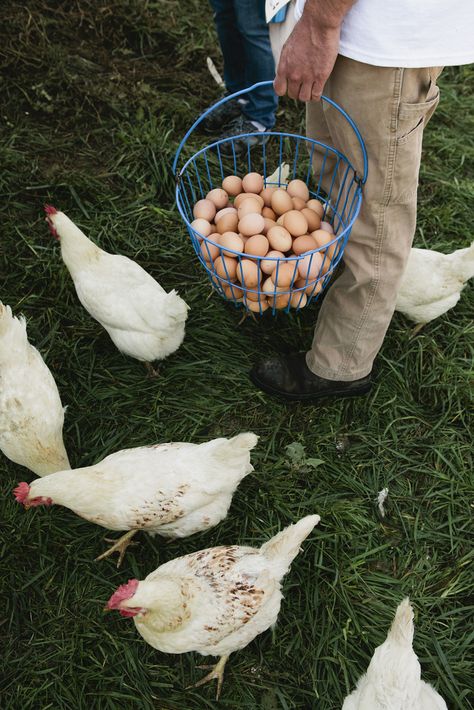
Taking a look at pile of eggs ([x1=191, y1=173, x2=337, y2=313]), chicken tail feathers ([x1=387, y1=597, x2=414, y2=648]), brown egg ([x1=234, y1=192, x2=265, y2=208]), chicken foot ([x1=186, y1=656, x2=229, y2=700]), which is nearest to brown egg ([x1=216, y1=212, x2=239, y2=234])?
pile of eggs ([x1=191, y1=173, x2=337, y2=313])

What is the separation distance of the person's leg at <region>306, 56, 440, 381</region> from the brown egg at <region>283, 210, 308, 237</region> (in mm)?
206

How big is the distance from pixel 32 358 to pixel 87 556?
0.94 meters

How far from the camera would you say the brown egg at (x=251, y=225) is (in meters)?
2.17

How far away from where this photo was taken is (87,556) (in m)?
2.37

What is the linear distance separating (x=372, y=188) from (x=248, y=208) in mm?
565

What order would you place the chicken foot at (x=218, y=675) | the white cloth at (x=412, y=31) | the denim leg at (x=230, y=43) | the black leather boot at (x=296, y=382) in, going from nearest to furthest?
the white cloth at (x=412, y=31) → the chicken foot at (x=218, y=675) → the black leather boot at (x=296, y=382) → the denim leg at (x=230, y=43)

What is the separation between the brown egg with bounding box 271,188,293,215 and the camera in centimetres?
231

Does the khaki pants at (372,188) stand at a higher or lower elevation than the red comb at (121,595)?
higher

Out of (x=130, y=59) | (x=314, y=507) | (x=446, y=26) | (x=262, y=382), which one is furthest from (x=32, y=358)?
(x=130, y=59)

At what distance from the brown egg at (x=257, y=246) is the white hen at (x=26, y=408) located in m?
1.14

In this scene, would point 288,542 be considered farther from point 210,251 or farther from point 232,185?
point 232,185

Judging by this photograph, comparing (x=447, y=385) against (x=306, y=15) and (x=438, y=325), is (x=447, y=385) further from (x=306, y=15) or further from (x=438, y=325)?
(x=306, y=15)

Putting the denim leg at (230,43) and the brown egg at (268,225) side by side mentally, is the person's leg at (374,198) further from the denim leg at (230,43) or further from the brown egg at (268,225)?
the denim leg at (230,43)

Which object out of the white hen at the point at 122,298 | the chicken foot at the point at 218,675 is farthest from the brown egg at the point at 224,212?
the chicken foot at the point at 218,675
